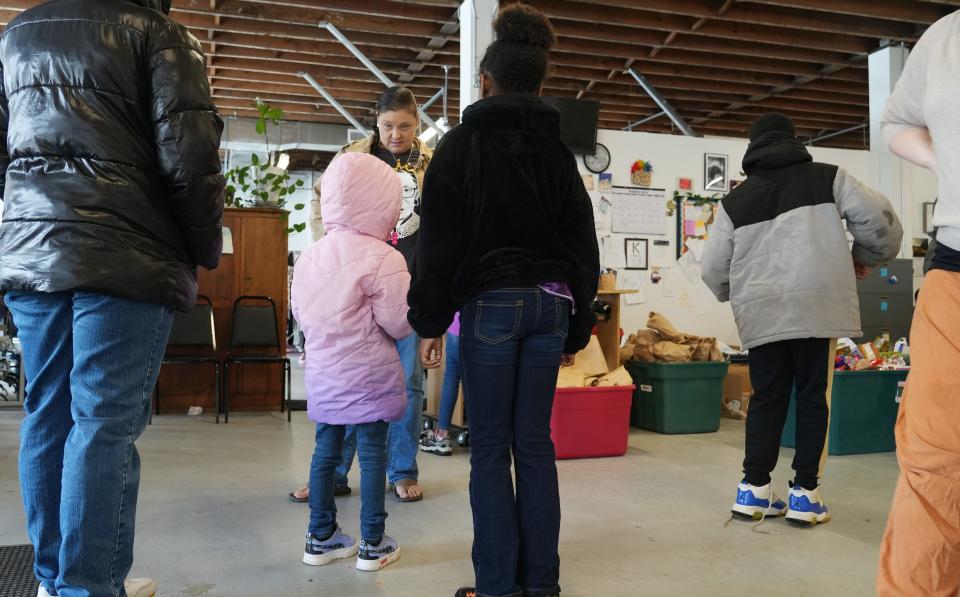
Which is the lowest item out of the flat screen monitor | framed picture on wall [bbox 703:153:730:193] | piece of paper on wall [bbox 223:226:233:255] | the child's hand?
the child's hand

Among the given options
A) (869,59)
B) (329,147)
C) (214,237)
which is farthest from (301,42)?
(214,237)

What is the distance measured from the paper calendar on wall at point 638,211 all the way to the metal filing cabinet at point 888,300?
2.06 m

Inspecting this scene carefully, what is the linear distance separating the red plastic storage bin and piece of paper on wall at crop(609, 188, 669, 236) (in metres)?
2.31

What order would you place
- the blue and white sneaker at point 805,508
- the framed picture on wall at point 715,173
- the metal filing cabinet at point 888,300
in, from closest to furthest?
the blue and white sneaker at point 805,508 < the framed picture on wall at point 715,173 < the metal filing cabinet at point 888,300

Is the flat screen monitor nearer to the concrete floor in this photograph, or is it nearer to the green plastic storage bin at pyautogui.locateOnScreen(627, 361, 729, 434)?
the green plastic storage bin at pyautogui.locateOnScreen(627, 361, 729, 434)

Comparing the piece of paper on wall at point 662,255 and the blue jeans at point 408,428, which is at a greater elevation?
the piece of paper on wall at point 662,255

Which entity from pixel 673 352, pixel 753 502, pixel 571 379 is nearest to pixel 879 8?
pixel 673 352

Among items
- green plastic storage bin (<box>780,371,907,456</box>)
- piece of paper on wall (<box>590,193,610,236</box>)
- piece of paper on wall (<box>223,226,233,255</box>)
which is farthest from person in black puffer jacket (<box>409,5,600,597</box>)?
piece of paper on wall (<box>590,193,610,236</box>)

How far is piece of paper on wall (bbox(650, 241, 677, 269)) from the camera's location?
20.4ft

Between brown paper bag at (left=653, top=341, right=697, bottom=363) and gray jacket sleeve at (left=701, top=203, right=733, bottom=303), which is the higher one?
gray jacket sleeve at (left=701, top=203, right=733, bottom=303)

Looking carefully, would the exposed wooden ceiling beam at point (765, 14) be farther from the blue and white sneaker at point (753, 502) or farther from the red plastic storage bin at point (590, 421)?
the blue and white sneaker at point (753, 502)

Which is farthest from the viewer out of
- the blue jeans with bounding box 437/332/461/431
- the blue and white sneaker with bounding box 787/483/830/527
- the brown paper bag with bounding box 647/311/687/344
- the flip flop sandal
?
the brown paper bag with bounding box 647/311/687/344

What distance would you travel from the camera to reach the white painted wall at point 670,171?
6.15 metres

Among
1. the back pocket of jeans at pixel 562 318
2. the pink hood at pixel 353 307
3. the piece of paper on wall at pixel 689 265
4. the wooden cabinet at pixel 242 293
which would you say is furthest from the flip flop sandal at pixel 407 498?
the piece of paper on wall at pixel 689 265
